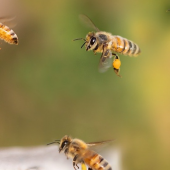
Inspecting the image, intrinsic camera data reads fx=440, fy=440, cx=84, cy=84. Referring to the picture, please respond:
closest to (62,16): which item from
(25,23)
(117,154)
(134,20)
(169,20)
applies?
(25,23)

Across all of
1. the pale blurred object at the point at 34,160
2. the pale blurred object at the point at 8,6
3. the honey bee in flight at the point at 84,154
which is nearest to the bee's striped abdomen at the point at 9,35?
the honey bee in flight at the point at 84,154

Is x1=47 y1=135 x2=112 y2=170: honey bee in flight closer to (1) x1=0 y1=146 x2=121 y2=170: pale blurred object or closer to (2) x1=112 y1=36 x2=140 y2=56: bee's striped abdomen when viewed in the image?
(2) x1=112 y1=36 x2=140 y2=56: bee's striped abdomen

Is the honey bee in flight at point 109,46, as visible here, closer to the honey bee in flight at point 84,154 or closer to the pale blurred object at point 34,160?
the honey bee in flight at point 84,154

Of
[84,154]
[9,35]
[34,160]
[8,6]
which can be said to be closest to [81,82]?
[8,6]

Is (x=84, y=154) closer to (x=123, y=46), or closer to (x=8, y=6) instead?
(x=123, y=46)

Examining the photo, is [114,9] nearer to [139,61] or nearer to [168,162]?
[139,61]

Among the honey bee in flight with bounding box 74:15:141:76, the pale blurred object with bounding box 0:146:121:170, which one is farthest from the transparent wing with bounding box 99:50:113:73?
the pale blurred object with bounding box 0:146:121:170

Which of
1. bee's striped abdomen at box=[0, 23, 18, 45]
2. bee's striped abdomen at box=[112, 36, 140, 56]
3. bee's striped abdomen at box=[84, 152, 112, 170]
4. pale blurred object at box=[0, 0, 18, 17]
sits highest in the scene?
pale blurred object at box=[0, 0, 18, 17]

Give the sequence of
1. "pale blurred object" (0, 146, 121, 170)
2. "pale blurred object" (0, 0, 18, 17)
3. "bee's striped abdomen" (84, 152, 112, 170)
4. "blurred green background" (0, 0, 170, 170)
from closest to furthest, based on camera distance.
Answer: "bee's striped abdomen" (84, 152, 112, 170) → "pale blurred object" (0, 146, 121, 170) → "blurred green background" (0, 0, 170, 170) → "pale blurred object" (0, 0, 18, 17)
